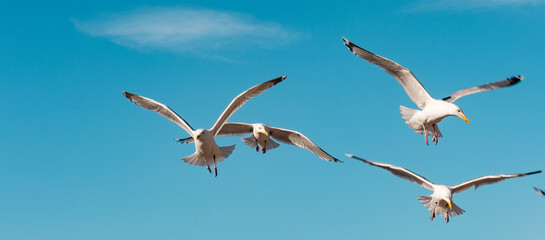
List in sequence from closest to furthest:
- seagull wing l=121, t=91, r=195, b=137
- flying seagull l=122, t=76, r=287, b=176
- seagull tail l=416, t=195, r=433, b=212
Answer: flying seagull l=122, t=76, r=287, b=176 → seagull wing l=121, t=91, r=195, b=137 → seagull tail l=416, t=195, r=433, b=212

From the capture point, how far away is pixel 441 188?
19844 mm

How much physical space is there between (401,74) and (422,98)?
0.83m

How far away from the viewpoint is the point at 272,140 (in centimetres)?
2255

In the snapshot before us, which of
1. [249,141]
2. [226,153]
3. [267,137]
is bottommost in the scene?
[226,153]

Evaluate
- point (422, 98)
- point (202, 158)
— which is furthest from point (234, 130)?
point (422, 98)

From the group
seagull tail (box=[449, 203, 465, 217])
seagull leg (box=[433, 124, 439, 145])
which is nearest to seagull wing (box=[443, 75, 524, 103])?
seagull leg (box=[433, 124, 439, 145])

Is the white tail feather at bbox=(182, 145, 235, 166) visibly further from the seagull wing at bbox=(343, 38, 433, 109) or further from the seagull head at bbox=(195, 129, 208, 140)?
the seagull wing at bbox=(343, 38, 433, 109)

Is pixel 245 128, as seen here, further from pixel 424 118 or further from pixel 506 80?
pixel 506 80

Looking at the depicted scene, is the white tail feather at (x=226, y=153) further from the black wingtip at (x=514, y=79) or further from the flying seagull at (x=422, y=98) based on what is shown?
the black wingtip at (x=514, y=79)

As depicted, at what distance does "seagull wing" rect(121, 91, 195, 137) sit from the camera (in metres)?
19.5

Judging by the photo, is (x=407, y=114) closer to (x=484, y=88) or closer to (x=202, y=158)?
(x=484, y=88)

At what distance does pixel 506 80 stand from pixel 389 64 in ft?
10.2

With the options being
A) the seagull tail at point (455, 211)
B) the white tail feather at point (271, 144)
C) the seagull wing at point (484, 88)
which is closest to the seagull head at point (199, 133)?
the white tail feather at point (271, 144)

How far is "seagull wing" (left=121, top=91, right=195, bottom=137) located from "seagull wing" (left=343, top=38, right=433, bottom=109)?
408 cm
